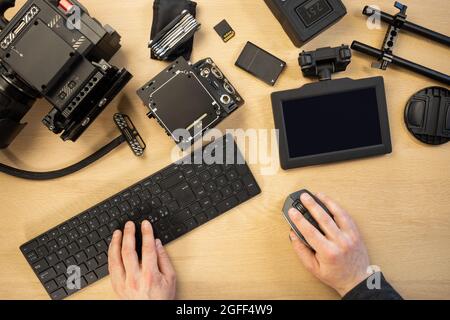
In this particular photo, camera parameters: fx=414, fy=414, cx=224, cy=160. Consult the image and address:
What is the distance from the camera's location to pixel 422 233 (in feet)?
3.24

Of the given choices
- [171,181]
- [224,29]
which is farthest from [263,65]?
[171,181]

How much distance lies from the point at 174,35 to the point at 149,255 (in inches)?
20.3

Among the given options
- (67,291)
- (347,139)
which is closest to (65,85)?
(67,291)

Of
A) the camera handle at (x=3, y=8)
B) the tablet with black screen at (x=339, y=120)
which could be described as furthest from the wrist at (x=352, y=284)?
the camera handle at (x=3, y=8)

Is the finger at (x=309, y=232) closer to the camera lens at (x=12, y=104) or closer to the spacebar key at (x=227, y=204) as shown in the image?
the spacebar key at (x=227, y=204)

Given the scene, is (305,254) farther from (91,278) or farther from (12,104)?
(12,104)

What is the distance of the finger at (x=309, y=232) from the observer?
0.95 meters

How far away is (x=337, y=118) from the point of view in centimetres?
97

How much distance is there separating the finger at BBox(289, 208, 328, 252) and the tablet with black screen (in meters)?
0.12

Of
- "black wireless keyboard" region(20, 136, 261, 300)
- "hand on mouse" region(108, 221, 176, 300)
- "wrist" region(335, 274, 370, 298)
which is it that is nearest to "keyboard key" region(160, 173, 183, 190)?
"black wireless keyboard" region(20, 136, 261, 300)

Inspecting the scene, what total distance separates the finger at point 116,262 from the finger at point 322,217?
1.46 ft

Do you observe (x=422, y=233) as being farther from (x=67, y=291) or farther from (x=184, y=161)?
(x=67, y=291)

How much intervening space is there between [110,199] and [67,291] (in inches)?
9.5

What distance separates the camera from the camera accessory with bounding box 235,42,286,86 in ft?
3.27
